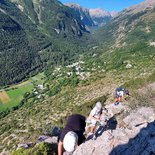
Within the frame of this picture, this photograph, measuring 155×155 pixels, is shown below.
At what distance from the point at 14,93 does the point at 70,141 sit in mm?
139293

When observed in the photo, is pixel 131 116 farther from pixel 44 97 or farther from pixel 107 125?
pixel 44 97

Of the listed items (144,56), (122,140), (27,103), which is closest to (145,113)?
(122,140)

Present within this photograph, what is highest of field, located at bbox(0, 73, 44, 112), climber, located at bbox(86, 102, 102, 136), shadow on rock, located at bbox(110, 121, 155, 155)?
climber, located at bbox(86, 102, 102, 136)

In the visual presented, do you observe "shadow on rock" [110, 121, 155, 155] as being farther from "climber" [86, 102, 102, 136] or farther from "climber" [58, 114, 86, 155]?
"climber" [86, 102, 102, 136]

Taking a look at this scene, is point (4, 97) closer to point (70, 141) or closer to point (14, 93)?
point (14, 93)

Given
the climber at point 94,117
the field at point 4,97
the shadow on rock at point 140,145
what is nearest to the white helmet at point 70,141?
the shadow on rock at point 140,145

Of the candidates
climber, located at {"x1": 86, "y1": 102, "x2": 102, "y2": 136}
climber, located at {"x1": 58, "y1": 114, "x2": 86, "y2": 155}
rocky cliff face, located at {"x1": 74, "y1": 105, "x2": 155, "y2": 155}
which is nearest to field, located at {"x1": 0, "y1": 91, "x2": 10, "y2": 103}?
climber, located at {"x1": 86, "y1": 102, "x2": 102, "y2": 136}

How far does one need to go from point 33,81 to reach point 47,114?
92672 millimetres

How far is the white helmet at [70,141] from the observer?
1466cm

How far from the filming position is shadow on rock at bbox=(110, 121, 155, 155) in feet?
45.4

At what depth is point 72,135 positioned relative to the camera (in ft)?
48.2

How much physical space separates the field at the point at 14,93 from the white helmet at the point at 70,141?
114m

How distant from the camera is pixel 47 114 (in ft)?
275

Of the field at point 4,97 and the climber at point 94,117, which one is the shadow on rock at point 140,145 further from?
the field at point 4,97
